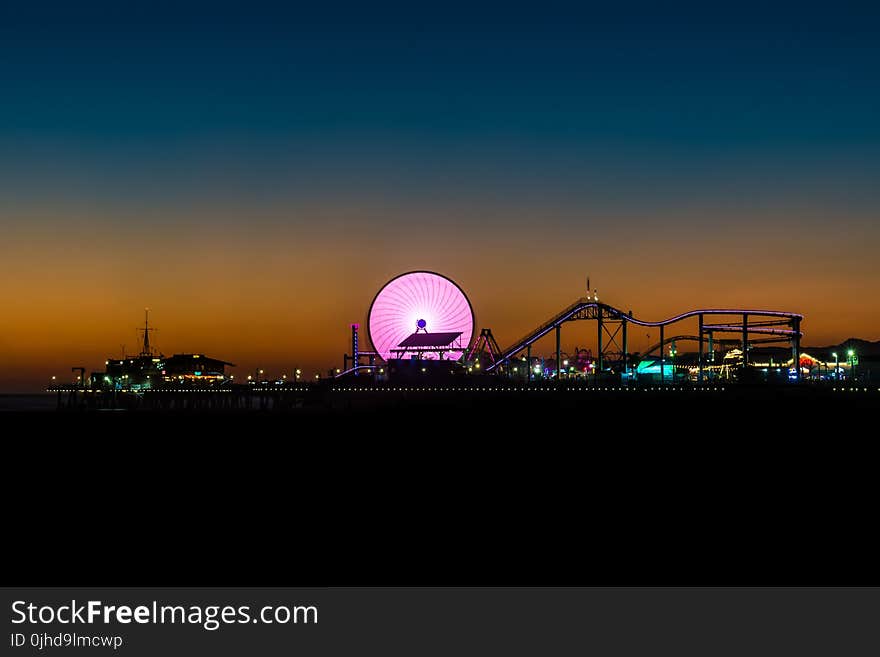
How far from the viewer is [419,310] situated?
317 ft

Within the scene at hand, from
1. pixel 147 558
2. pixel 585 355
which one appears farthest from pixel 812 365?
pixel 147 558

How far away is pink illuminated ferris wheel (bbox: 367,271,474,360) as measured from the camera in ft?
315

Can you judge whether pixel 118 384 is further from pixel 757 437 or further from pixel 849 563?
pixel 849 563

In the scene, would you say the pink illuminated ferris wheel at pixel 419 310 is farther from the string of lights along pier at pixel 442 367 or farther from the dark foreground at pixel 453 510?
the dark foreground at pixel 453 510

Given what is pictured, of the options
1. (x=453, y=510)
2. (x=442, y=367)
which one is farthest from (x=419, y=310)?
(x=453, y=510)

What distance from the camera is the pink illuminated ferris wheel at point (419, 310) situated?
95.9m

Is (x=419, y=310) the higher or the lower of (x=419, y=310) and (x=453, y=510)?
the higher

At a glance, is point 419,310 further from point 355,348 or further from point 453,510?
point 453,510

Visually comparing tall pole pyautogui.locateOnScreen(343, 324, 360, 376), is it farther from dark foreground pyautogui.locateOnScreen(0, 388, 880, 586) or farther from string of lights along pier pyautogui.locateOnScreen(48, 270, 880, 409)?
dark foreground pyautogui.locateOnScreen(0, 388, 880, 586)

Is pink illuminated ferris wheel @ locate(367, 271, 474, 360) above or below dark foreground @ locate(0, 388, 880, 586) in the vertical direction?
above

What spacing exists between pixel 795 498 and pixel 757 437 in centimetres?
1362

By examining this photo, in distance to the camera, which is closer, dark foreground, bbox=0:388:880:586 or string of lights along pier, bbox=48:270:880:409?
dark foreground, bbox=0:388:880:586

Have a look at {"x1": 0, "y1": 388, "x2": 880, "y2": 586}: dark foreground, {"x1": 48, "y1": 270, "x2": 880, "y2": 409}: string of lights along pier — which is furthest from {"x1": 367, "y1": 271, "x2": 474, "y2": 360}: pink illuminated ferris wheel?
{"x1": 0, "y1": 388, "x2": 880, "y2": 586}: dark foreground

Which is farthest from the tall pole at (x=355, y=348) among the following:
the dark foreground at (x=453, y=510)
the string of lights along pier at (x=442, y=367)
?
the dark foreground at (x=453, y=510)
